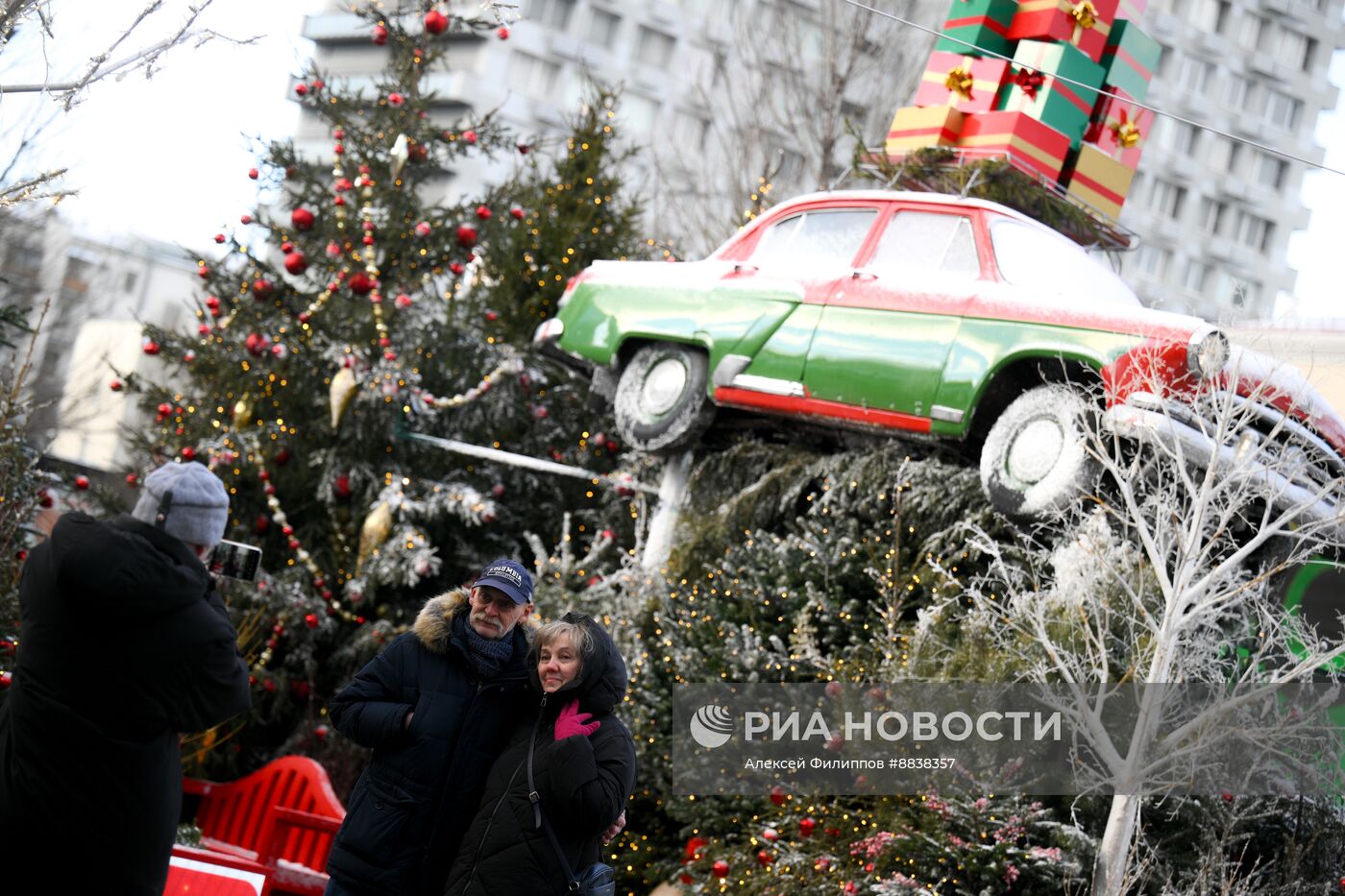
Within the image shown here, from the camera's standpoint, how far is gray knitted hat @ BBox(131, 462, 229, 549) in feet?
11.8

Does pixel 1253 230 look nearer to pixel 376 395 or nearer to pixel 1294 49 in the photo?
pixel 1294 49

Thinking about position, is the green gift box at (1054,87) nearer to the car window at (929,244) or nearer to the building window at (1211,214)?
the car window at (929,244)

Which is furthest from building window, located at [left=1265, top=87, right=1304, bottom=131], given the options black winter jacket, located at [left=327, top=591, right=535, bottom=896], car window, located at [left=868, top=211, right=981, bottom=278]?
black winter jacket, located at [left=327, top=591, right=535, bottom=896]

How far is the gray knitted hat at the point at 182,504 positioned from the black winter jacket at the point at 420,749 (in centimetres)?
110

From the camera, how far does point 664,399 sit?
9.70m

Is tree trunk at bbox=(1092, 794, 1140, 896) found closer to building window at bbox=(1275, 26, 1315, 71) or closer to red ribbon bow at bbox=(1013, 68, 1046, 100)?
red ribbon bow at bbox=(1013, 68, 1046, 100)

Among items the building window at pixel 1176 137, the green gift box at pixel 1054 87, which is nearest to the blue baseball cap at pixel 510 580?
the green gift box at pixel 1054 87

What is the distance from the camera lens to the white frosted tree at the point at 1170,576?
627 centimetres

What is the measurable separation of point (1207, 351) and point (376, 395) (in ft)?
19.5

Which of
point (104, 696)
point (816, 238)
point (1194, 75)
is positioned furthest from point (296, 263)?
point (1194, 75)

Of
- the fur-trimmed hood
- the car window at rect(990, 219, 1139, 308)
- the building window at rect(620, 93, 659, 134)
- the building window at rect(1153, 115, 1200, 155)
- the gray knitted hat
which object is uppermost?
the building window at rect(1153, 115, 1200, 155)

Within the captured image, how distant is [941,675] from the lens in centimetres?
732

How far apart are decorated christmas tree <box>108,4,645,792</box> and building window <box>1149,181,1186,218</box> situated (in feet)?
114

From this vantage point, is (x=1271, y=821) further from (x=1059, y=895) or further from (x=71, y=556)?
(x=71, y=556)
